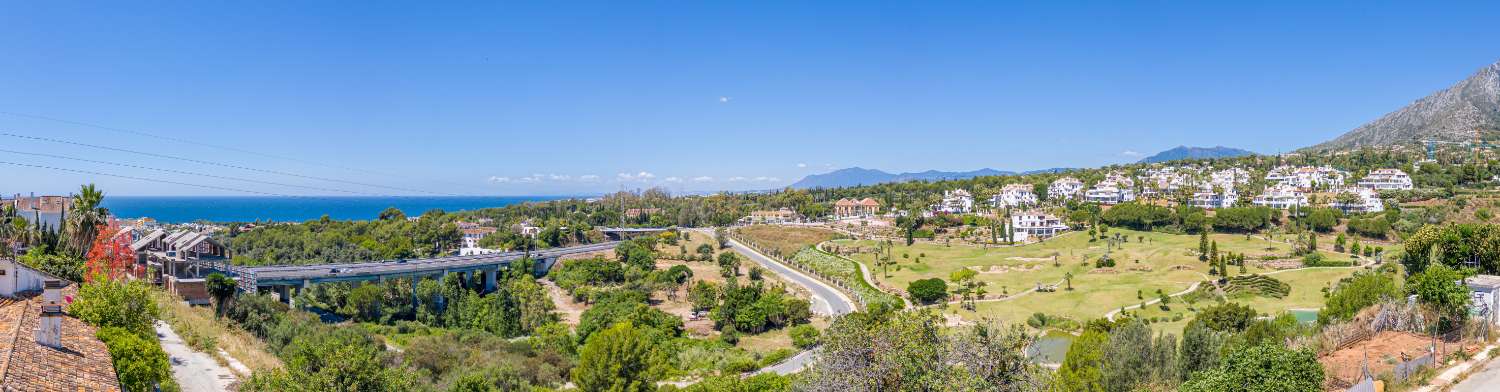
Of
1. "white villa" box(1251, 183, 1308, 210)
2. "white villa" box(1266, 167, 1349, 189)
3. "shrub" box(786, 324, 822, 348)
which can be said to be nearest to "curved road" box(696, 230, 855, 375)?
"shrub" box(786, 324, 822, 348)

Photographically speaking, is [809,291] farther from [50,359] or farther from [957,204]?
[957,204]

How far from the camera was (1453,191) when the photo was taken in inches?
3209

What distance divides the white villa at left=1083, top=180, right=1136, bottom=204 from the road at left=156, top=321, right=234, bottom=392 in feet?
326

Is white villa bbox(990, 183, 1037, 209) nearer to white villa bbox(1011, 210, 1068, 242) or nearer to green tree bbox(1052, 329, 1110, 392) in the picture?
white villa bbox(1011, 210, 1068, 242)

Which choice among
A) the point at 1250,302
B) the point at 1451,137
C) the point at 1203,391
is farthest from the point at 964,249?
the point at 1451,137

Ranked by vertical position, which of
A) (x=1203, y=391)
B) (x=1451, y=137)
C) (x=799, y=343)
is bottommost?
(x=799, y=343)

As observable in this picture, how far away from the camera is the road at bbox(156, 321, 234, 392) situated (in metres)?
21.5

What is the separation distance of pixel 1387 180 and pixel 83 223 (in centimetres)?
12070

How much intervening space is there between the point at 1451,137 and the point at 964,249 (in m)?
135

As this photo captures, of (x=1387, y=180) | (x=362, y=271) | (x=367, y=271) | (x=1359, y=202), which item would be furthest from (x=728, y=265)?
(x=1387, y=180)

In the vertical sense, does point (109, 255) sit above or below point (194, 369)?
above

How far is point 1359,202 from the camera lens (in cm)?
8062

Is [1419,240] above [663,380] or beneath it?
above

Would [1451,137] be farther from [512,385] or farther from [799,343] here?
[512,385]
